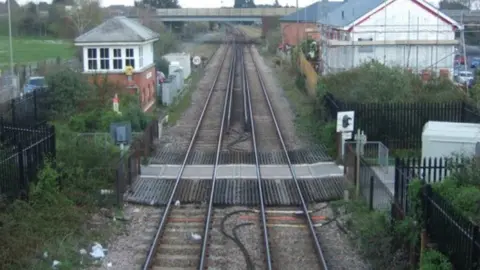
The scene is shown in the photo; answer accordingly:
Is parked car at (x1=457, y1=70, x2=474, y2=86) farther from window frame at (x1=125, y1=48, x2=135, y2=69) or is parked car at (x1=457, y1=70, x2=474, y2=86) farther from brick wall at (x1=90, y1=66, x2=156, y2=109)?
window frame at (x1=125, y1=48, x2=135, y2=69)

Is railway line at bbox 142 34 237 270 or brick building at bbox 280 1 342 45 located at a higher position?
brick building at bbox 280 1 342 45

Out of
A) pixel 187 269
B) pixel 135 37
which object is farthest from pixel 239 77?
pixel 187 269

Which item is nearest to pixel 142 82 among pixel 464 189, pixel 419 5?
pixel 419 5

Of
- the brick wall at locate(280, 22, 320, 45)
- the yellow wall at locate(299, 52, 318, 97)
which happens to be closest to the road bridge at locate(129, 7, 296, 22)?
the brick wall at locate(280, 22, 320, 45)

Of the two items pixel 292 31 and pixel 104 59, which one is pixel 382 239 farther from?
pixel 292 31

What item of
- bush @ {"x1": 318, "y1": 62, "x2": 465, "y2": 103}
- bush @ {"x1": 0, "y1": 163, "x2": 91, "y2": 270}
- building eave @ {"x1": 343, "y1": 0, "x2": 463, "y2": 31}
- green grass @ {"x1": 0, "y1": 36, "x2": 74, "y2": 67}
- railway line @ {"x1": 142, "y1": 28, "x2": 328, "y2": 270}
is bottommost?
railway line @ {"x1": 142, "y1": 28, "x2": 328, "y2": 270}

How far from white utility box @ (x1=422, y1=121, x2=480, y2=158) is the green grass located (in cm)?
4327

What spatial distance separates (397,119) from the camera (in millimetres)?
22328

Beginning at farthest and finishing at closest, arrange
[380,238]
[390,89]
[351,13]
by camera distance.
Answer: [351,13], [390,89], [380,238]

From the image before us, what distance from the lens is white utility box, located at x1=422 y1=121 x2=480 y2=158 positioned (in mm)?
16625

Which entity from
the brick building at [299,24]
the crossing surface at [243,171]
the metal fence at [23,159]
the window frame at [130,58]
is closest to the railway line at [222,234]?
the crossing surface at [243,171]

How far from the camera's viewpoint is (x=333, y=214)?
15.8 metres

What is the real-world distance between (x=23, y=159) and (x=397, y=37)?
92.3 ft

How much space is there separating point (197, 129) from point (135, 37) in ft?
18.9
